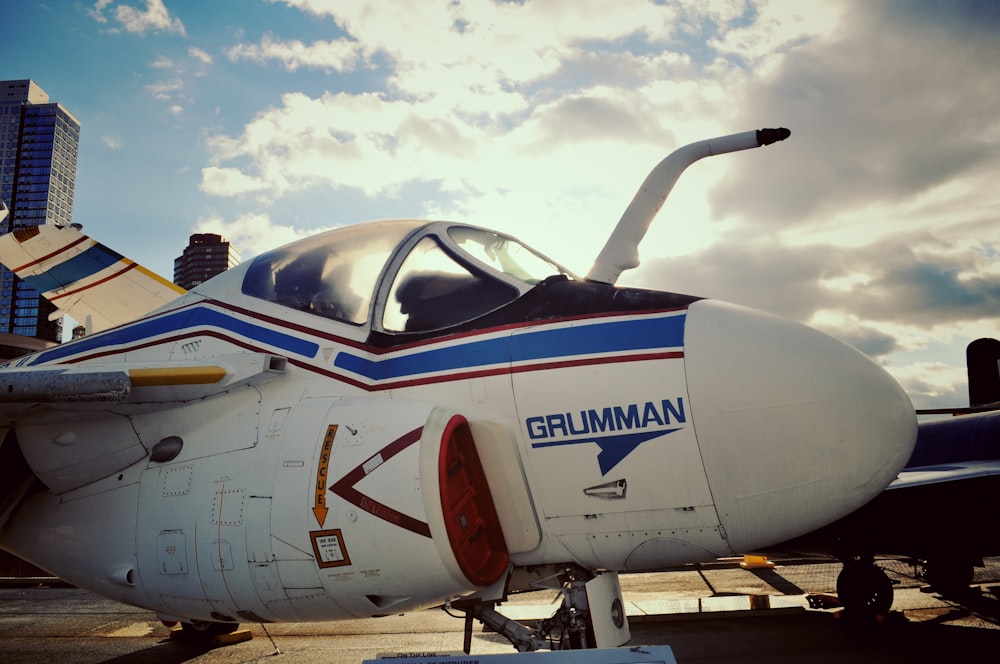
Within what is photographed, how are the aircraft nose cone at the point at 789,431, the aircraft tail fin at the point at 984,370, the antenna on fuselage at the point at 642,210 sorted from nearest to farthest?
the aircraft nose cone at the point at 789,431
the antenna on fuselage at the point at 642,210
the aircraft tail fin at the point at 984,370

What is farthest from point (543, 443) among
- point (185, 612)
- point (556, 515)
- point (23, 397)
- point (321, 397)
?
point (23, 397)

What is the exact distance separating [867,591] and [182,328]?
8.89 meters

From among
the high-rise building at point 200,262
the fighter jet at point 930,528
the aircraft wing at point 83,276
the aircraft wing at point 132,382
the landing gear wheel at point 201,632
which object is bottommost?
the landing gear wheel at point 201,632

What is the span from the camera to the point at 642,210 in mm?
6020

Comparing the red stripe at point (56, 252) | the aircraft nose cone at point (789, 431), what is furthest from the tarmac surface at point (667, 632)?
the red stripe at point (56, 252)

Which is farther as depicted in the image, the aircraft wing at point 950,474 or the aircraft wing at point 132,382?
the aircraft wing at point 950,474

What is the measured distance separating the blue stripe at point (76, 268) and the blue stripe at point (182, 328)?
27.0ft

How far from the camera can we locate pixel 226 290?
480cm

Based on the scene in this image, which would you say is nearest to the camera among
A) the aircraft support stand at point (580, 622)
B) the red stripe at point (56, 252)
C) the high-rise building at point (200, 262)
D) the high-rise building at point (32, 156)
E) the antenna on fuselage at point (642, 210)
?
the aircraft support stand at point (580, 622)

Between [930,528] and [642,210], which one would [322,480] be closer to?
[642,210]

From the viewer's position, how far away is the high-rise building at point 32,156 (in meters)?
164

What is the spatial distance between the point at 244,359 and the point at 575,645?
2.64 m

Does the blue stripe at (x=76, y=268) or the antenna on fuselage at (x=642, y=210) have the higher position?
the blue stripe at (x=76, y=268)

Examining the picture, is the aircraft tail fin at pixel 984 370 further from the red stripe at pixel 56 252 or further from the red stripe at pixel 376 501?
the red stripe at pixel 56 252
